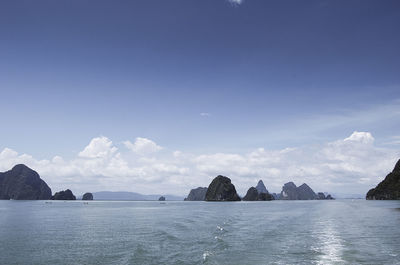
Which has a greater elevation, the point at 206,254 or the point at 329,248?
the point at 329,248

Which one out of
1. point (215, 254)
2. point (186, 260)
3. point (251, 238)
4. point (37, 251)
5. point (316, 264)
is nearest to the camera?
point (316, 264)

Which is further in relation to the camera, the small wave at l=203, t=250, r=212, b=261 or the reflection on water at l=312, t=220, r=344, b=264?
the small wave at l=203, t=250, r=212, b=261

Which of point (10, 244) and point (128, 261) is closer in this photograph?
point (128, 261)

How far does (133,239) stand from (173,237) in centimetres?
684

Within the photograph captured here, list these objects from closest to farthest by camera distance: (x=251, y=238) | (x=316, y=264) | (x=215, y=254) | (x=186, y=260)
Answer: (x=316, y=264) → (x=186, y=260) → (x=215, y=254) → (x=251, y=238)

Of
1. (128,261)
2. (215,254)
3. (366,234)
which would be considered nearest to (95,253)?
(128,261)

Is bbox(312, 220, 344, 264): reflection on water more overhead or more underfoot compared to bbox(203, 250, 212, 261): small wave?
more overhead

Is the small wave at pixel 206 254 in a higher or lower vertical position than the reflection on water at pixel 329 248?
lower

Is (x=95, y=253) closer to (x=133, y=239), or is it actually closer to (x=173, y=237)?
(x=133, y=239)

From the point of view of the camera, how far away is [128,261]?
3422 cm

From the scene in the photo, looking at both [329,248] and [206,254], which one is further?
[329,248]

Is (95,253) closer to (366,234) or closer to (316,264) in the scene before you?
(316,264)

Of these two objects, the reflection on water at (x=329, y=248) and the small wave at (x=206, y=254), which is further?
the small wave at (x=206, y=254)

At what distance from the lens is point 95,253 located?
126ft
